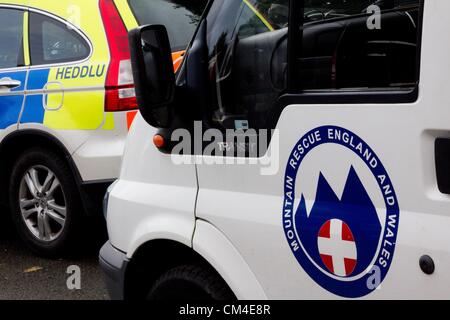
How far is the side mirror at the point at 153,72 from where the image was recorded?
7.64 ft

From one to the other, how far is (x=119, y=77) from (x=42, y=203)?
1130 mm

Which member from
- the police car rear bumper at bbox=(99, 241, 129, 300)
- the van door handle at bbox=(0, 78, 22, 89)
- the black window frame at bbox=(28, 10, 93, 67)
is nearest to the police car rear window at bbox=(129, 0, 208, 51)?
the black window frame at bbox=(28, 10, 93, 67)

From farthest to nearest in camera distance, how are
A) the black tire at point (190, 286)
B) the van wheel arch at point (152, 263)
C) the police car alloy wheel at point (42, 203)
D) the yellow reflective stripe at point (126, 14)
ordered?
the police car alloy wheel at point (42, 203) < the yellow reflective stripe at point (126, 14) < the van wheel arch at point (152, 263) < the black tire at point (190, 286)

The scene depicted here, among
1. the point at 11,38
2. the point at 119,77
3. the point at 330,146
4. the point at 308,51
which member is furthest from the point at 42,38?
the point at 330,146

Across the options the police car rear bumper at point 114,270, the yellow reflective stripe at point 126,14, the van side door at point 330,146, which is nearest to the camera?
the van side door at point 330,146

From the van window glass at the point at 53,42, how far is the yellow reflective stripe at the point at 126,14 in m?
0.31

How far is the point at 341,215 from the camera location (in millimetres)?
1876

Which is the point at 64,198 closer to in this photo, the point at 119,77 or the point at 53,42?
the point at 119,77

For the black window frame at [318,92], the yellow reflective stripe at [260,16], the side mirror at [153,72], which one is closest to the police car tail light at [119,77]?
the side mirror at [153,72]

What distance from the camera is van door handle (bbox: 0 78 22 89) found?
451cm

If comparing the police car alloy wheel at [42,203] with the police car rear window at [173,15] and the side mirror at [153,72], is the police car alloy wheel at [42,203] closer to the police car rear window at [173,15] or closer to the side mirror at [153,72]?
the police car rear window at [173,15]

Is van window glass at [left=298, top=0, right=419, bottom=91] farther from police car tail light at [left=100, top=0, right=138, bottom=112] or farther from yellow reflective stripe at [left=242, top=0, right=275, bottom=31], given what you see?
police car tail light at [left=100, top=0, right=138, bottom=112]
